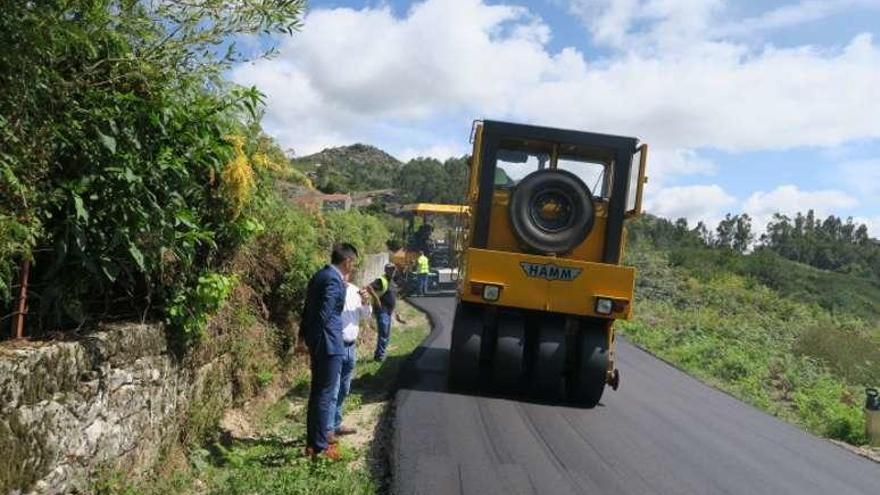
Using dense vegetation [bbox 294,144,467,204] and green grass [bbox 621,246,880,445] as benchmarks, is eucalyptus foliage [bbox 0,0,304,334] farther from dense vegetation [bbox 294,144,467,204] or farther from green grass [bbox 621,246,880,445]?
dense vegetation [bbox 294,144,467,204]

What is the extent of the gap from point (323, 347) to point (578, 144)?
14.8ft

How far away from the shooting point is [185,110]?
5.01m

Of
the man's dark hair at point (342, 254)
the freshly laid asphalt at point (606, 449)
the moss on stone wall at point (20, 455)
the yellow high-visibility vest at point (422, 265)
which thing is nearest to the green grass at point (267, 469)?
the freshly laid asphalt at point (606, 449)

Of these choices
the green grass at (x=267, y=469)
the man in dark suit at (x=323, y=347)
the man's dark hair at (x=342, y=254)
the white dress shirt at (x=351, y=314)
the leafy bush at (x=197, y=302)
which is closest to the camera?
the green grass at (x=267, y=469)

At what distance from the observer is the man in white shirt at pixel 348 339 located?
6.70 meters

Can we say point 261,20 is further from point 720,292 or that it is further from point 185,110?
point 720,292

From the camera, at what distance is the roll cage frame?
29.6ft

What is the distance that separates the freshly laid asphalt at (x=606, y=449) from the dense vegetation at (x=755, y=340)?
90.7 inches

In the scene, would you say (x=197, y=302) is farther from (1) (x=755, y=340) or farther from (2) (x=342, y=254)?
(1) (x=755, y=340)

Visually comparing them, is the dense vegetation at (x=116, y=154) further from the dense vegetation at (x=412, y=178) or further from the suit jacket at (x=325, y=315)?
the dense vegetation at (x=412, y=178)

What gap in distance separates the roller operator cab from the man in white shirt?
1.96 meters

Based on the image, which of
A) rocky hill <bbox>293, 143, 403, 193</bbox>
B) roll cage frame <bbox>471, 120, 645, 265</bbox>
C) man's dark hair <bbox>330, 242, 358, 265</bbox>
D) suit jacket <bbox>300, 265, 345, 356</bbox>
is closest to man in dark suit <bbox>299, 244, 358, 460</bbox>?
suit jacket <bbox>300, 265, 345, 356</bbox>

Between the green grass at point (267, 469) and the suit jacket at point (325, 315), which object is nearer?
the green grass at point (267, 469)

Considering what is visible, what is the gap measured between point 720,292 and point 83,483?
95.9 ft
